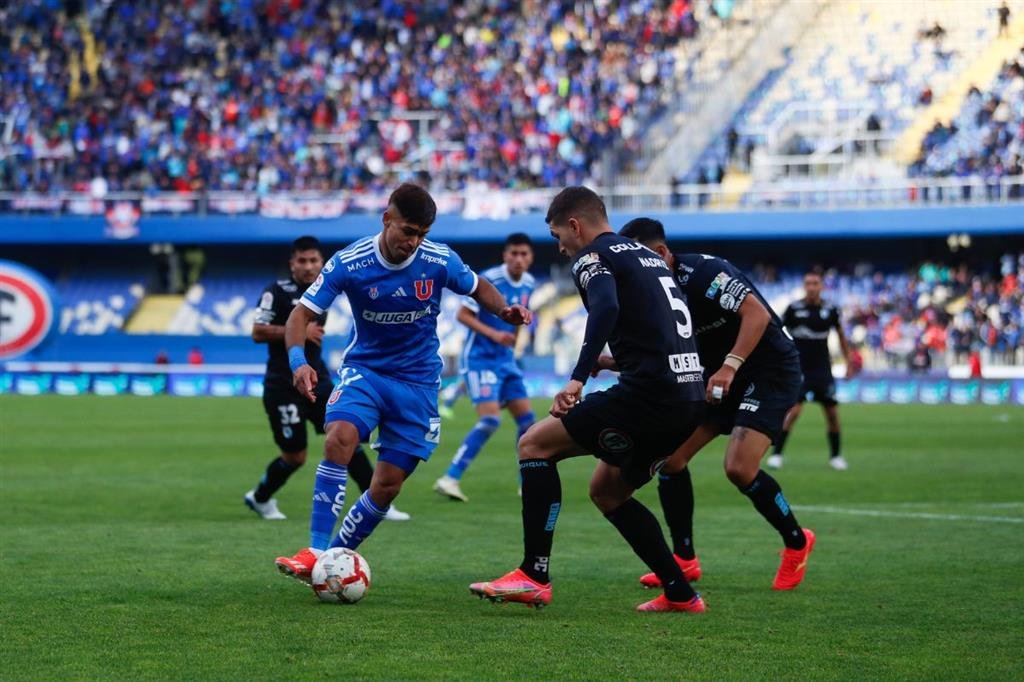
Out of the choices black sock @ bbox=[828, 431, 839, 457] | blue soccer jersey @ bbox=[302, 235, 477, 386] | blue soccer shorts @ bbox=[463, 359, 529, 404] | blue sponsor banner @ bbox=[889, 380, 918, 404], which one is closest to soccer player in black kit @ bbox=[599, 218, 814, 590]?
blue soccer jersey @ bbox=[302, 235, 477, 386]

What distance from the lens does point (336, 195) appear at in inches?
1853

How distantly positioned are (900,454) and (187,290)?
35.8 metres

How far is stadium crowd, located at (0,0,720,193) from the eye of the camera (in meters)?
48.2

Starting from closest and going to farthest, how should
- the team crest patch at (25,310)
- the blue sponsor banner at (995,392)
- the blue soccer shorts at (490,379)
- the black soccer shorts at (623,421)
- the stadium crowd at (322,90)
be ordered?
1. the black soccer shorts at (623,421)
2. the blue soccer shorts at (490,379)
3. the team crest patch at (25,310)
4. the blue sponsor banner at (995,392)
5. the stadium crowd at (322,90)

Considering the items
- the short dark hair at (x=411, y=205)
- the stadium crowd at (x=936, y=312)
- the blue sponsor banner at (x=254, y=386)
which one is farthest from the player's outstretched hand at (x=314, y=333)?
the stadium crowd at (x=936, y=312)

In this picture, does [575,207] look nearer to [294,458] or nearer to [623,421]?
[623,421]

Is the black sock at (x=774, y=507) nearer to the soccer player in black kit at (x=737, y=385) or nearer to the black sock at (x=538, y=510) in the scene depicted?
the soccer player in black kit at (x=737, y=385)

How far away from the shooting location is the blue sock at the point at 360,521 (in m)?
8.85

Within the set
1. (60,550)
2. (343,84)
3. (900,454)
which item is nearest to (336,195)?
(343,84)

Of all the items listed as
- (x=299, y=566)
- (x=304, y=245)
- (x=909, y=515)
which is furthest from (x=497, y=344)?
(x=299, y=566)

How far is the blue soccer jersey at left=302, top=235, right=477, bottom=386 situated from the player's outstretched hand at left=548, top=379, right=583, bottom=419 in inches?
59.3

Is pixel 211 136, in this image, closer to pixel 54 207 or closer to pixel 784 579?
pixel 54 207

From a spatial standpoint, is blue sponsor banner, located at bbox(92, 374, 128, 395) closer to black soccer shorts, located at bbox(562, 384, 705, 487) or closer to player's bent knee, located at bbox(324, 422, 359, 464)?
player's bent knee, located at bbox(324, 422, 359, 464)

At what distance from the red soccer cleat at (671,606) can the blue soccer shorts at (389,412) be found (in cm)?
154
